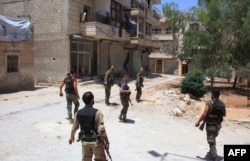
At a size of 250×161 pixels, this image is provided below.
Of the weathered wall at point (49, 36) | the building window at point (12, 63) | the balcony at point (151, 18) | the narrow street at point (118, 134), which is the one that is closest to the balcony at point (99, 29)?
the weathered wall at point (49, 36)

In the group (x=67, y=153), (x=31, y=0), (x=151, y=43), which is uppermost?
(x=31, y=0)

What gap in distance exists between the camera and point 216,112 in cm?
642

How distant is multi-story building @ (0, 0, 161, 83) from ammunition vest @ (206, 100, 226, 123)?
16.0 meters

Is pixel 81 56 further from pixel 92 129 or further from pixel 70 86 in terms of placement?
pixel 92 129

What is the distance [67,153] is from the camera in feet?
22.1

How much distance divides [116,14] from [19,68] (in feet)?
38.8

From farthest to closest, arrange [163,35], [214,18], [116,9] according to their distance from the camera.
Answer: [163,35] < [116,9] < [214,18]

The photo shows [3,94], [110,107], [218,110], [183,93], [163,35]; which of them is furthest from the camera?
[163,35]

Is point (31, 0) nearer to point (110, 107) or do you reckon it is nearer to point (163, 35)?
point (110, 107)

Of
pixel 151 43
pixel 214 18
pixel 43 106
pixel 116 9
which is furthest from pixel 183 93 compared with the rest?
pixel 151 43

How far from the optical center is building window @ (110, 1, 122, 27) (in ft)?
85.7

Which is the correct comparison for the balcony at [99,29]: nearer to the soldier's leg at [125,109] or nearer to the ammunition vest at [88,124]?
the soldier's leg at [125,109]

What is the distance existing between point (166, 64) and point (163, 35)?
5002mm

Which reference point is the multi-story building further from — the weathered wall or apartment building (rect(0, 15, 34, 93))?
apartment building (rect(0, 15, 34, 93))
